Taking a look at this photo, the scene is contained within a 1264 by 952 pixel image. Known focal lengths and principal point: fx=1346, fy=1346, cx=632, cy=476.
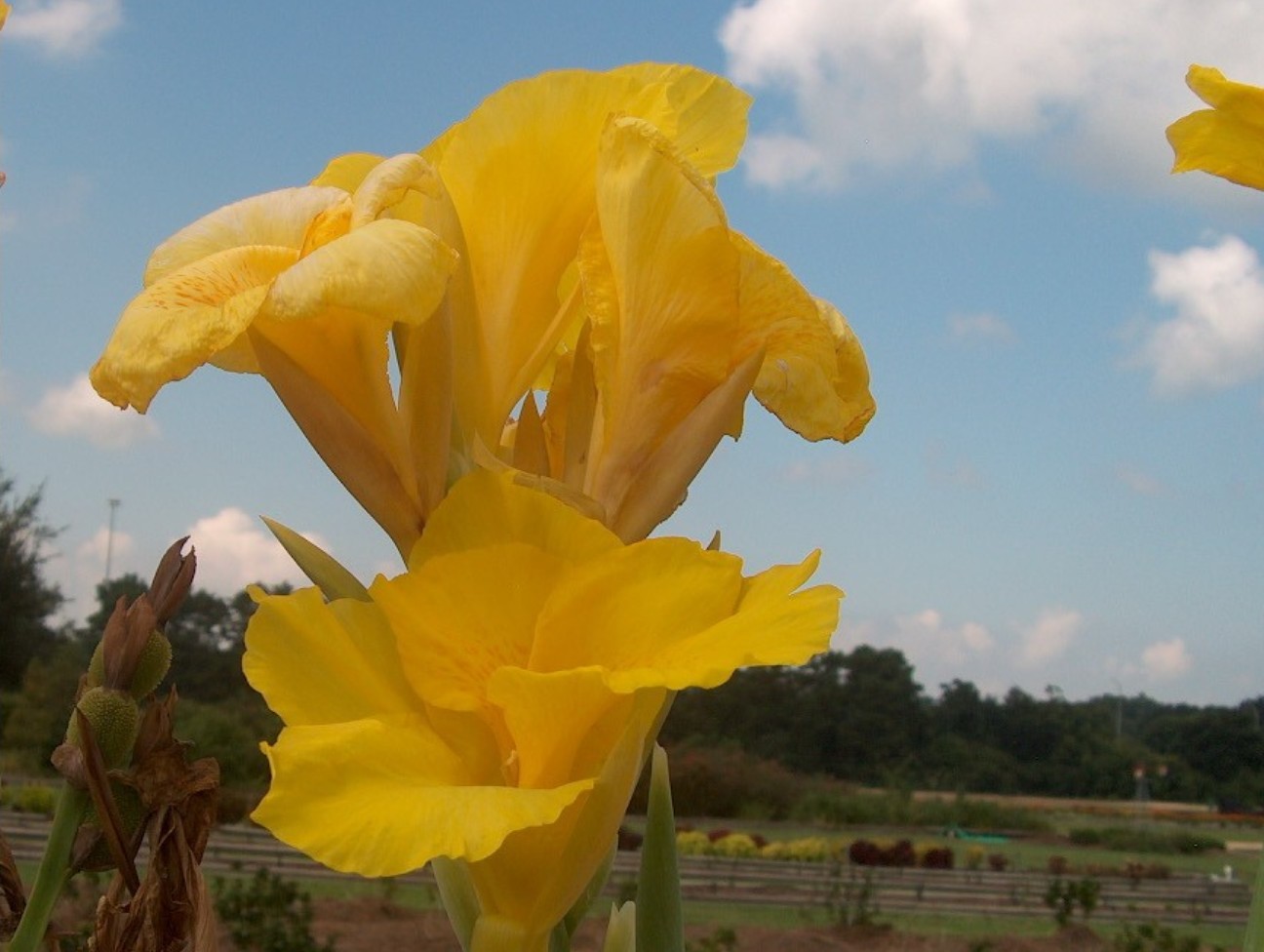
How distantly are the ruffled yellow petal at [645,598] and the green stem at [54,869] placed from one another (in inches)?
7.0

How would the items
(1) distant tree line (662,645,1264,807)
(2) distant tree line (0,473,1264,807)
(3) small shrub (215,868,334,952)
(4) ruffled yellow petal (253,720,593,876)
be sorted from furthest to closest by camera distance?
(1) distant tree line (662,645,1264,807)
(2) distant tree line (0,473,1264,807)
(3) small shrub (215,868,334,952)
(4) ruffled yellow petal (253,720,593,876)

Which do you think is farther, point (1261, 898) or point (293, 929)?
point (293, 929)

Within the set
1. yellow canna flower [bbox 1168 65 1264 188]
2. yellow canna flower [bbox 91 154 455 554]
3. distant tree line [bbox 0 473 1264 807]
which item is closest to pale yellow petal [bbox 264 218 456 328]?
yellow canna flower [bbox 91 154 455 554]

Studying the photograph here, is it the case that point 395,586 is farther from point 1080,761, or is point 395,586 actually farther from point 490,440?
point 1080,761

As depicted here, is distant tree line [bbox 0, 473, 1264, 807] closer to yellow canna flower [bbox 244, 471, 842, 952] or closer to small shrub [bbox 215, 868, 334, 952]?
small shrub [bbox 215, 868, 334, 952]

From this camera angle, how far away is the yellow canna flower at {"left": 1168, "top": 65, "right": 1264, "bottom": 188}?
0.68 metres

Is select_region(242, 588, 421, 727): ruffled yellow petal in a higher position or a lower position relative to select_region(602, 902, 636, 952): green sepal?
higher

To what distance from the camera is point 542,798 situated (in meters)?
0.47

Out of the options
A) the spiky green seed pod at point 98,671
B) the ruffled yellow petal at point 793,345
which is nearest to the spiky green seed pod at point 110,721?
the spiky green seed pod at point 98,671

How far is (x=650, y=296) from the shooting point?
630 mm

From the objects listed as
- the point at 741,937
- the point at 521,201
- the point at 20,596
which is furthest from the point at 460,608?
the point at 20,596

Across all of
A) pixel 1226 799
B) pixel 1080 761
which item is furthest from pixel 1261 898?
pixel 1226 799

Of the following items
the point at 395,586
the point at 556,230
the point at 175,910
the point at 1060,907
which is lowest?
the point at 1060,907

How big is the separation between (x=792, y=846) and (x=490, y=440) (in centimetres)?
1636
